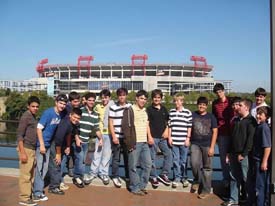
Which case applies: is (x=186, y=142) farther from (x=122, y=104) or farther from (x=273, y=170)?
(x=273, y=170)

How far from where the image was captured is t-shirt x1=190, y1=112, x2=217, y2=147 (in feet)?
16.2

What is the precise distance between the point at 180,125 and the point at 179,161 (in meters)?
0.56

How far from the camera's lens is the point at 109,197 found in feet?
16.3

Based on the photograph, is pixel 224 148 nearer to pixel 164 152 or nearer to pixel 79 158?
pixel 164 152

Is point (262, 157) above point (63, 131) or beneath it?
beneath

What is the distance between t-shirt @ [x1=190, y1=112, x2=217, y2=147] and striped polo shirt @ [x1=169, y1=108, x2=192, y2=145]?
6.0 inches

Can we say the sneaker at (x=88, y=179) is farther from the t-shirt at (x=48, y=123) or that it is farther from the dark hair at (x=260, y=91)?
the dark hair at (x=260, y=91)

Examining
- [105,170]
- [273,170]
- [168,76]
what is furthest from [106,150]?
[168,76]

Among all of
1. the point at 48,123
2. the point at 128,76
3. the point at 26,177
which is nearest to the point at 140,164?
the point at 48,123

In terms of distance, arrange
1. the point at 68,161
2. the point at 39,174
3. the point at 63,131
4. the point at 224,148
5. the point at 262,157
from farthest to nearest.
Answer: the point at 68,161
the point at 224,148
the point at 63,131
the point at 39,174
the point at 262,157

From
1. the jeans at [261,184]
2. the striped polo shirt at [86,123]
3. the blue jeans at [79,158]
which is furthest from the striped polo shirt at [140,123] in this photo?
the jeans at [261,184]

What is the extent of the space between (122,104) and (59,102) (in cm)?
97

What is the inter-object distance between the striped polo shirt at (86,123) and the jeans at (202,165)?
1525 mm

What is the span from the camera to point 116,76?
9725 cm
